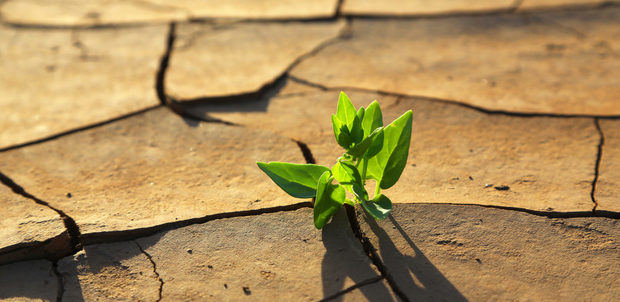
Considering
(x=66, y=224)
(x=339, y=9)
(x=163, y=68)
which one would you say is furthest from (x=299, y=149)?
(x=339, y=9)

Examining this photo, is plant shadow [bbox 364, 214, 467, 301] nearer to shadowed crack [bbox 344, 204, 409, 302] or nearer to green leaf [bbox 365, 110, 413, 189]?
shadowed crack [bbox 344, 204, 409, 302]

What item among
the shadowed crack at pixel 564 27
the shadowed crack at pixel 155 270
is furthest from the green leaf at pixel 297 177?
the shadowed crack at pixel 564 27

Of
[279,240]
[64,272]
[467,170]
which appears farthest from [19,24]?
[467,170]

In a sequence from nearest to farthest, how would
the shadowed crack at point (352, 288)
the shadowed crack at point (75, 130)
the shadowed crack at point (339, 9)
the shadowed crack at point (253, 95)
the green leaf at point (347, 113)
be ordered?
1. the shadowed crack at point (352, 288)
2. the green leaf at point (347, 113)
3. the shadowed crack at point (75, 130)
4. the shadowed crack at point (253, 95)
5. the shadowed crack at point (339, 9)

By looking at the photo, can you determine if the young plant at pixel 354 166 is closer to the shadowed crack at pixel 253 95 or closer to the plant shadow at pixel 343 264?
the plant shadow at pixel 343 264

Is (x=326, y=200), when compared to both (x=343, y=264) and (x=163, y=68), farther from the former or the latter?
(x=163, y=68)

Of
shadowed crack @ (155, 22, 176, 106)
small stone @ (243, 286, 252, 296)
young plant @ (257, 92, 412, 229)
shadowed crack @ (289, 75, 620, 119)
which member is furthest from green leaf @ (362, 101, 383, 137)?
shadowed crack @ (155, 22, 176, 106)
